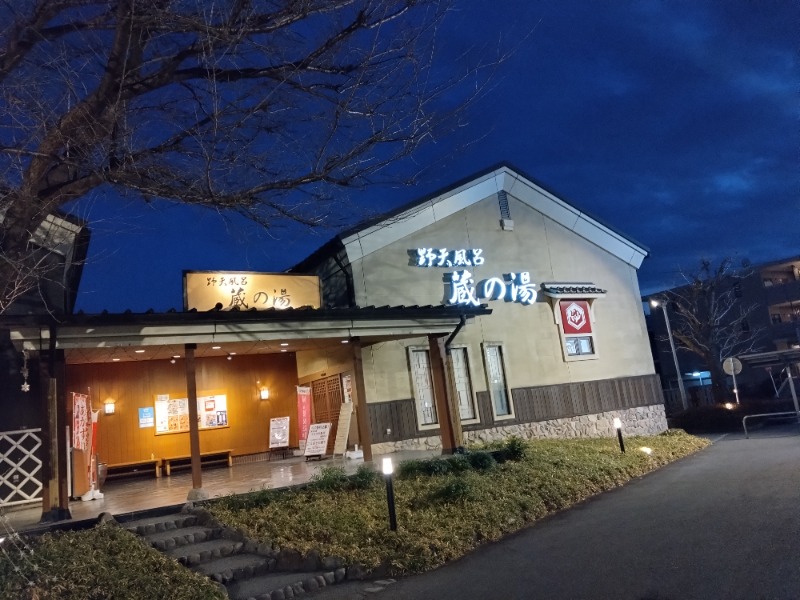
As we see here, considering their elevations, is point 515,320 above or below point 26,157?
below

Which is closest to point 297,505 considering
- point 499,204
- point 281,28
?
point 281,28

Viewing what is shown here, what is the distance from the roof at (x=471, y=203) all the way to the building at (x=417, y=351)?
0.17 feet

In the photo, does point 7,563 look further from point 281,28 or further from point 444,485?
point 281,28

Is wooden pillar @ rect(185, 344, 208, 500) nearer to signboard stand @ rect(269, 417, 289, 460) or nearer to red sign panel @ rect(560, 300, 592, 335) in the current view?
signboard stand @ rect(269, 417, 289, 460)

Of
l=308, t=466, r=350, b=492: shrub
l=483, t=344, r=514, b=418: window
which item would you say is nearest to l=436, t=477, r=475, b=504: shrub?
l=308, t=466, r=350, b=492: shrub

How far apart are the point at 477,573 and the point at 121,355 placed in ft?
32.6

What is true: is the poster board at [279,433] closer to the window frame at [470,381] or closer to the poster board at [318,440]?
the poster board at [318,440]

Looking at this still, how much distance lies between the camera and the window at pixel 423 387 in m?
16.4

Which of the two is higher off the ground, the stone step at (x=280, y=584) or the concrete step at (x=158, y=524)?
the concrete step at (x=158, y=524)

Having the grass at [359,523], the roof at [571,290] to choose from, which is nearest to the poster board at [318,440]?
the grass at [359,523]

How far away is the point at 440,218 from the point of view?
1808 cm

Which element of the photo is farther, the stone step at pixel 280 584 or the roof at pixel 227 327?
the roof at pixel 227 327

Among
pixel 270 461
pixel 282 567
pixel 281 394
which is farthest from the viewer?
pixel 281 394

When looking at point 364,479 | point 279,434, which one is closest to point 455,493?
point 364,479
